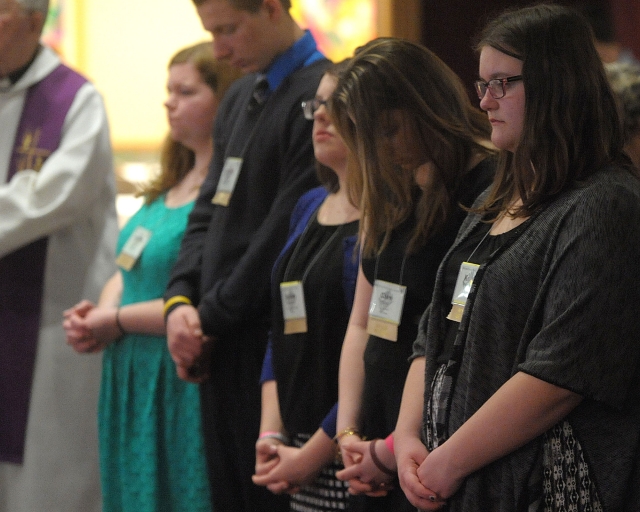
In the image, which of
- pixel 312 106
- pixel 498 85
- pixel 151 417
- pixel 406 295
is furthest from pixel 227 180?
pixel 498 85

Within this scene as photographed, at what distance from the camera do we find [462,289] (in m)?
1.63

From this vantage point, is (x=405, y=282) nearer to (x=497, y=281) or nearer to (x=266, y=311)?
(x=497, y=281)

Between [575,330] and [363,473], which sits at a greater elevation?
[575,330]

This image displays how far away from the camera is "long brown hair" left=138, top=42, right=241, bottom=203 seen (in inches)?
113

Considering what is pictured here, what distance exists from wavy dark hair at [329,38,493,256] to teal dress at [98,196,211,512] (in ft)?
3.40

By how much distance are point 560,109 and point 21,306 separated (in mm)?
2215

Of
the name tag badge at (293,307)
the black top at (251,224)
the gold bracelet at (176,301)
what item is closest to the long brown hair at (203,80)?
the black top at (251,224)

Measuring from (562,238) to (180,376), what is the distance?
137 centimetres

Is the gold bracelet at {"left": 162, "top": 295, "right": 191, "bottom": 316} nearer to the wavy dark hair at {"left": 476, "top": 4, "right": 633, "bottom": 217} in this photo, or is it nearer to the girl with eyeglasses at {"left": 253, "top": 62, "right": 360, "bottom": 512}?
the girl with eyeglasses at {"left": 253, "top": 62, "right": 360, "bottom": 512}

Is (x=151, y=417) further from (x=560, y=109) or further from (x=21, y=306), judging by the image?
(x=560, y=109)

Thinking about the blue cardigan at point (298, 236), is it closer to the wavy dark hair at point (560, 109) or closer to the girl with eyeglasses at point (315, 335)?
the girl with eyeglasses at point (315, 335)

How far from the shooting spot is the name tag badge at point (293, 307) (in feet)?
6.95

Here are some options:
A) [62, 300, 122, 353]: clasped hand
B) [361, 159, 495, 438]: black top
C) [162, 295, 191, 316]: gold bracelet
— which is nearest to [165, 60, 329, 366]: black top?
[162, 295, 191, 316]: gold bracelet

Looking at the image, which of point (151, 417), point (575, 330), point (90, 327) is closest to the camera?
point (575, 330)
